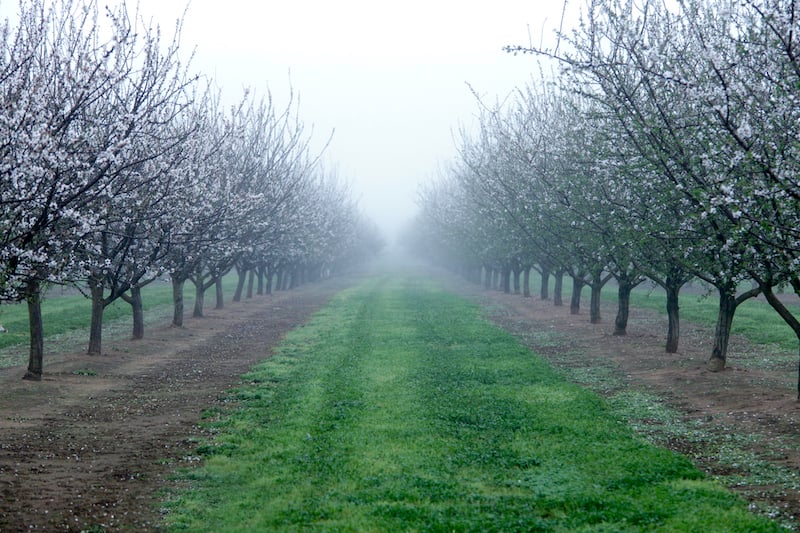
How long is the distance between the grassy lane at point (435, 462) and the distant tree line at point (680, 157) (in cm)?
369

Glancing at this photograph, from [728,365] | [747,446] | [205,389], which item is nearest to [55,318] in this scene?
[205,389]

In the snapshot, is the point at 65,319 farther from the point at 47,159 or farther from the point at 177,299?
the point at 47,159

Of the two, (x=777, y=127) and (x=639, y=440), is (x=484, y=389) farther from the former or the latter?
(x=777, y=127)

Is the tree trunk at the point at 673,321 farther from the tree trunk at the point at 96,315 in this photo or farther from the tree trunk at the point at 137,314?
the tree trunk at the point at 137,314

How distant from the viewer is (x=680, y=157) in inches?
584

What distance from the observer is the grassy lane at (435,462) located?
9.17 meters

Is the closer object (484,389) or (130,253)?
(484,389)

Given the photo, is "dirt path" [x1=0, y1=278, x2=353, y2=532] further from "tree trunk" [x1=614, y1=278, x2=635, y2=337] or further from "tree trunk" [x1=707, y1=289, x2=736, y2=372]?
"tree trunk" [x1=614, y1=278, x2=635, y2=337]

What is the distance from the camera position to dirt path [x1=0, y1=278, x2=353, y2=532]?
9.70 meters

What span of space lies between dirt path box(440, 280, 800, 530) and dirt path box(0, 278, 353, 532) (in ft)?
25.7

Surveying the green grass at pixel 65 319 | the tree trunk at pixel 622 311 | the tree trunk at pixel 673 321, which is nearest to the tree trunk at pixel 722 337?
the tree trunk at pixel 673 321

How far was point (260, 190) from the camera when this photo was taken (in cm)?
3231

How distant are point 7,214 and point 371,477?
695cm

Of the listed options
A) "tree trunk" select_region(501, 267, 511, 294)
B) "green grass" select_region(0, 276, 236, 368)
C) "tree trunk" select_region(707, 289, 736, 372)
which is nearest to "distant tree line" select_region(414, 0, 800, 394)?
"tree trunk" select_region(707, 289, 736, 372)
